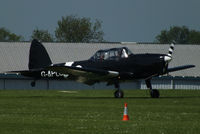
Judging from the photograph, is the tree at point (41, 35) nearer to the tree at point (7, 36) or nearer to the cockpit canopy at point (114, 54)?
the tree at point (7, 36)

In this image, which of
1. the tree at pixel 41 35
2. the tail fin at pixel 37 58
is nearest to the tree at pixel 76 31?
the tree at pixel 41 35

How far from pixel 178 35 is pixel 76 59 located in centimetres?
11825

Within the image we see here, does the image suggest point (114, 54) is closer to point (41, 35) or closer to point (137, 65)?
point (137, 65)

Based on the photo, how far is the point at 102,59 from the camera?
34188mm

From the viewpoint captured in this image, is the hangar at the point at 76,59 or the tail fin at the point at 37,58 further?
the hangar at the point at 76,59

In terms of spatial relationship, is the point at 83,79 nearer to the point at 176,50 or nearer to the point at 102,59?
the point at 102,59

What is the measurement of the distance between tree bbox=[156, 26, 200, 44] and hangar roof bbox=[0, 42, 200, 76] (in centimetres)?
10333

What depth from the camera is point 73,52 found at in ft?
230

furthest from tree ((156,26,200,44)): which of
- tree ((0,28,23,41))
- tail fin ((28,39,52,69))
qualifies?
tail fin ((28,39,52,69))

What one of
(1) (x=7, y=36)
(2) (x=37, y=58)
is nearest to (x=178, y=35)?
(1) (x=7, y=36)

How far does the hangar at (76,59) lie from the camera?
65500mm

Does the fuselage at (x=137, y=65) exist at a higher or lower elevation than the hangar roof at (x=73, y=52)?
lower

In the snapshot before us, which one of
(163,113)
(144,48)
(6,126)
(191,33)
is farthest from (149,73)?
(191,33)

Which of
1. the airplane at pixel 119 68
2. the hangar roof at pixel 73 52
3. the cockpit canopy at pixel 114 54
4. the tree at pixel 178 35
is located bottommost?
the airplane at pixel 119 68
